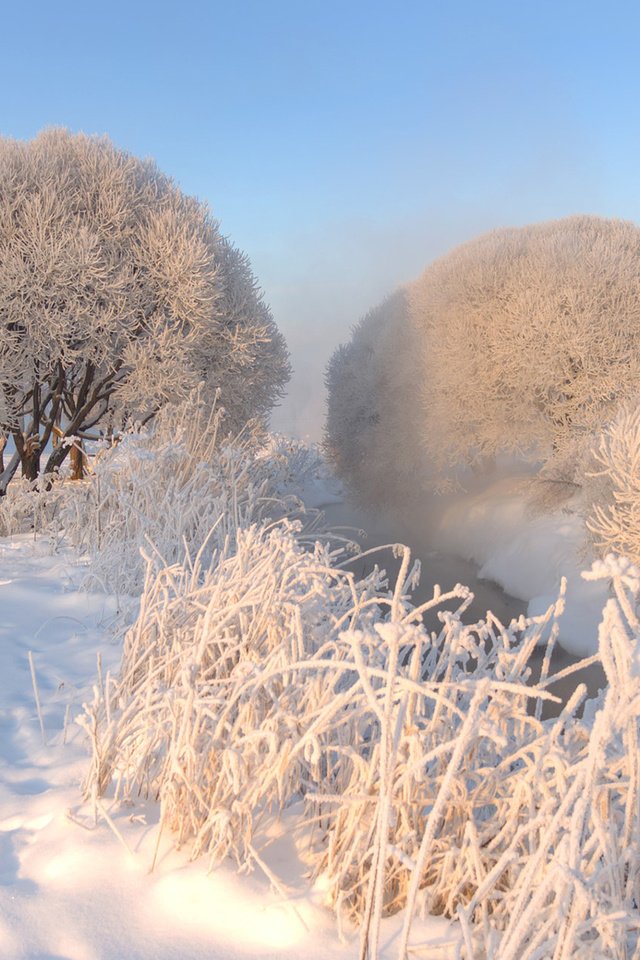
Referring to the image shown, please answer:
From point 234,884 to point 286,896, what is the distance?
0.49 feet

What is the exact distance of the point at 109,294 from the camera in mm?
11992

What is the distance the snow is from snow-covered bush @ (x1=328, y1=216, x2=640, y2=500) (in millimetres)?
974

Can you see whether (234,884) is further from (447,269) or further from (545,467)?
(447,269)

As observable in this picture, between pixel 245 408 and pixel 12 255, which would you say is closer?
pixel 12 255

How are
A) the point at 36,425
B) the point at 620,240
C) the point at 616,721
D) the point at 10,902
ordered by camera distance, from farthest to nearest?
the point at 620,240 → the point at 36,425 → the point at 10,902 → the point at 616,721

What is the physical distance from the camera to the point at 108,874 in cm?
193

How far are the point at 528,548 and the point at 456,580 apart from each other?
1.43 meters

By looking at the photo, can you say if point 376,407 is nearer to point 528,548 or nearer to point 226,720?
point 528,548

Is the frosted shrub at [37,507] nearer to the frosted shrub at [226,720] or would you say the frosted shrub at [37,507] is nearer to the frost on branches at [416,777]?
the frosted shrub at [226,720]

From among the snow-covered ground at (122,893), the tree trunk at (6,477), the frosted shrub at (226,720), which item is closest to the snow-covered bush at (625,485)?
the frosted shrub at (226,720)

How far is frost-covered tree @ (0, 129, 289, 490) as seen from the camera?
454 inches

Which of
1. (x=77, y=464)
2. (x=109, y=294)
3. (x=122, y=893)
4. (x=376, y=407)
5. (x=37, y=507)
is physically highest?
(x=109, y=294)

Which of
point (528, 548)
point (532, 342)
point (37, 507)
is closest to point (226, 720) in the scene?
point (37, 507)

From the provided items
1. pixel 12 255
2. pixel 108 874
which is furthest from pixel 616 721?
pixel 12 255
